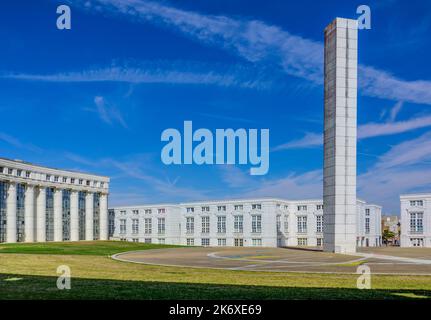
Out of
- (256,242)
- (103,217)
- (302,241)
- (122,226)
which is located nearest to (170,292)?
(256,242)

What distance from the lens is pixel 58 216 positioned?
102 meters

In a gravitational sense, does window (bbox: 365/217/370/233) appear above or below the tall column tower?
below

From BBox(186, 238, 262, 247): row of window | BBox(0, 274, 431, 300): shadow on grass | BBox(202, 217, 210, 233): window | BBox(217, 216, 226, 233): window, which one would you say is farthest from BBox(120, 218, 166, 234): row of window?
BBox(0, 274, 431, 300): shadow on grass

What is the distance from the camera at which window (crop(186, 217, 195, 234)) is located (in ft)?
416

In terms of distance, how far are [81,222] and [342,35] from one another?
80.3 metres

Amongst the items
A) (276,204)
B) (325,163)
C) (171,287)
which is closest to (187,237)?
(276,204)

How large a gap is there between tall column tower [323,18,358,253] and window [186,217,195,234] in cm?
7604

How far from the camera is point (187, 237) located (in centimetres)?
12738

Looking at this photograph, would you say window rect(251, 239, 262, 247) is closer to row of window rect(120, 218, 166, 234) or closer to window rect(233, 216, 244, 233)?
window rect(233, 216, 244, 233)

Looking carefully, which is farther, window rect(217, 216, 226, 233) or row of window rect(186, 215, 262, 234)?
window rect(217, 216, 226, 233)

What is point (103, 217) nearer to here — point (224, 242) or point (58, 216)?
point (58, 216)

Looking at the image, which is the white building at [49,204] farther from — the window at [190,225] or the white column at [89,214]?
the window at [190,225]

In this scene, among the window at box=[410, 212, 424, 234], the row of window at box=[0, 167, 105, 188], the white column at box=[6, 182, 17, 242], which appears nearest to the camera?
the white column at box=[6, 182, 17, 242]
